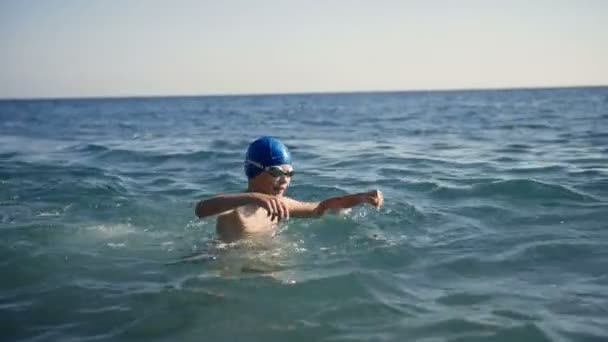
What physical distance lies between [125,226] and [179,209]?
1.22m

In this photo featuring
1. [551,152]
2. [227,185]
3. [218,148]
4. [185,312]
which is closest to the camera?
[185,312]

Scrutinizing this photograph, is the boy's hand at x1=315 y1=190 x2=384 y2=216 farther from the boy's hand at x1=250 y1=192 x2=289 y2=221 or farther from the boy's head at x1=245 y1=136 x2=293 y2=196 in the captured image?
the boy's hand at x1=250 y1=192 x2=289 y2=221

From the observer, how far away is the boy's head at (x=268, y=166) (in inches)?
225

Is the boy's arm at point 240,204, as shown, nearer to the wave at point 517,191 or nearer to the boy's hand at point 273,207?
the boy's hand at point 273,207

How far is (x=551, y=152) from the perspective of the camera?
47.0ft

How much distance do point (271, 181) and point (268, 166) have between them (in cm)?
17

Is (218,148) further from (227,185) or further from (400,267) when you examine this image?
(400,267)

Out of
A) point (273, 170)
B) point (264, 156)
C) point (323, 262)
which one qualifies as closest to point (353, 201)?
point (323, 262)

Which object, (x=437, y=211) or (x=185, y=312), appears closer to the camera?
(x=185, y=312)

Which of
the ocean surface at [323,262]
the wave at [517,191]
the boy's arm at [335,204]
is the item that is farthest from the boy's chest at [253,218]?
the wave at [517,191]

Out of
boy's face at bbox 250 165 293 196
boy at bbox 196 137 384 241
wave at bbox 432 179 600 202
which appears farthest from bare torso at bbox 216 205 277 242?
wave at bbox 432 179 600 202

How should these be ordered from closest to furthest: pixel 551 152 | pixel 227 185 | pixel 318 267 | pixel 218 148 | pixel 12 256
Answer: pixel 318 267 → pixel 12 256 → pixel 227 185 → pixel 551 152 → pixel 218 148

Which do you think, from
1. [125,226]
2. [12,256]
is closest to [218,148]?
[125,226]

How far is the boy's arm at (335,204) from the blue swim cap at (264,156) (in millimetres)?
525
